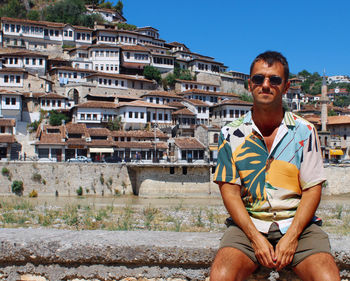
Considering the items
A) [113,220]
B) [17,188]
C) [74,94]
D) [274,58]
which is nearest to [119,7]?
[74,94]

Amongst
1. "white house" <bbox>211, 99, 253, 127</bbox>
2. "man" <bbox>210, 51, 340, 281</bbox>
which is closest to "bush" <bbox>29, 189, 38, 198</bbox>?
"white house" <bbox>211, 99, 253, 127</bbox>

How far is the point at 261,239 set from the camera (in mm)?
2605

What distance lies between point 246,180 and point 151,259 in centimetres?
104

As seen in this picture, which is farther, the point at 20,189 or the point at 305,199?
the point at 20,189

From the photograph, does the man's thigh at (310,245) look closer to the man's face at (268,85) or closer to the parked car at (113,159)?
the man's face at (268,85)

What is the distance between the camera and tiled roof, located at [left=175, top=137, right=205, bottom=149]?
3803cm

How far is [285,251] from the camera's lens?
2.57 meters

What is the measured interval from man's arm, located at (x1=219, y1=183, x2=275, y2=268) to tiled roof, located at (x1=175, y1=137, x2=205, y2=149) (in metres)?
34.8

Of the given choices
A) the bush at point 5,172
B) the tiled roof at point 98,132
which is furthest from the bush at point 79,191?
the tiled roof at point 98,132

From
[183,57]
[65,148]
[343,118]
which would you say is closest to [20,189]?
[65,148]

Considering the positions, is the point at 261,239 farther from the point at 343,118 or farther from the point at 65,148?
the point at 343,118

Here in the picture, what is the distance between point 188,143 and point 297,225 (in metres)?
36.2

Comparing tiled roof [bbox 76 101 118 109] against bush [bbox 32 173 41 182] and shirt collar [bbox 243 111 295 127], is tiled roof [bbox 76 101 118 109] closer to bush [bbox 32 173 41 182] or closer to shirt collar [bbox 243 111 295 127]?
bush [bbox 32 173 41 182]

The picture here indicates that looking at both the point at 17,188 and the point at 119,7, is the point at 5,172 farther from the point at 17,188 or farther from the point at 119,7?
the point at 119,7
